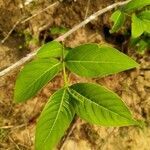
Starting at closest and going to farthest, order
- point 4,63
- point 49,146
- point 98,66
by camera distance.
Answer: point 49,146 → point 98,66 → point 4,63

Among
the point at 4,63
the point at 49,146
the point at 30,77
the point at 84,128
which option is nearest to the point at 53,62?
the point at 30,77

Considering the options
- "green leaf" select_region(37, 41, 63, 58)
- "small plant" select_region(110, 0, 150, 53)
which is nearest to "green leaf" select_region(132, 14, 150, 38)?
"small plant" select_region(110, 0, 150, 53)

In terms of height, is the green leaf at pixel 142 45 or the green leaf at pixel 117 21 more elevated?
the green leaf at pixel 117 21

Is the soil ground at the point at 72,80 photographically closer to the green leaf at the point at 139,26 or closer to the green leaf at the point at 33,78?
the green leaf at the point at 139,26

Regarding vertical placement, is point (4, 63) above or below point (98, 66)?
below

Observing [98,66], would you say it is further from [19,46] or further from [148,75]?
[19,46]

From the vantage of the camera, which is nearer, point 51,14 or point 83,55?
point 83,55

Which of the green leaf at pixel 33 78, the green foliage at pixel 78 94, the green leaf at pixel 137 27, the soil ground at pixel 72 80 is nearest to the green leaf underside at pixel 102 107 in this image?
the green foliage at pixel 78 94
